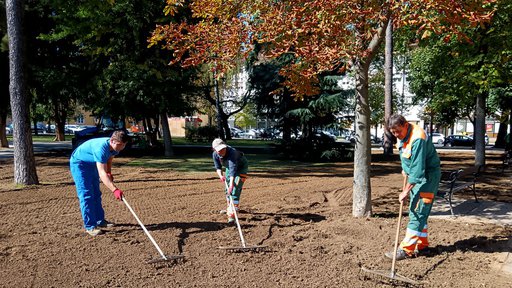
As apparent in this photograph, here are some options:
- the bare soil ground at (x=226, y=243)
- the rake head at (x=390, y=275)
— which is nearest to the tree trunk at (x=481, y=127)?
the bare soil ground at (x=226, y=243)

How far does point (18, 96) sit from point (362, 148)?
27.1 feet

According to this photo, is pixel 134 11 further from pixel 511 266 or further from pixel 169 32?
pixel 511 266

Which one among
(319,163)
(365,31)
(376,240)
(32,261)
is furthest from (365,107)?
(319,163)

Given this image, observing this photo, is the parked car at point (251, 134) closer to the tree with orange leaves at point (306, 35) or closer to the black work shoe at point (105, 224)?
the tree with orange leaves at point (306, 35)

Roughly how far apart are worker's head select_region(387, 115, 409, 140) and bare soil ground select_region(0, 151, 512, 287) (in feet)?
4.97

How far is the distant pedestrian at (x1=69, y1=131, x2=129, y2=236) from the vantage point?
5.57m

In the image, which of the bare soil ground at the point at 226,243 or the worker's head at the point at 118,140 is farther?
the worker's head at the point at 118,140

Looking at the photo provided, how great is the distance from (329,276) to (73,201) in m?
6.06

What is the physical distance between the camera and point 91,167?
5.99 m

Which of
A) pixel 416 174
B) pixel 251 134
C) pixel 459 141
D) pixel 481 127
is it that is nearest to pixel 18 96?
pixel 416 174

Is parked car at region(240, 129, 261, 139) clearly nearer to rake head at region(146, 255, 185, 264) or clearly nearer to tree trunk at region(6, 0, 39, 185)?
tree trunk at region(6, 0, 39, 185)

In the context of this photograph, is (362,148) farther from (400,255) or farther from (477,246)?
(400,255)

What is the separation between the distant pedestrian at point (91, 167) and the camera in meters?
5.57

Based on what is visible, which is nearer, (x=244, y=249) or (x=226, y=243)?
(x=244, y=249)
